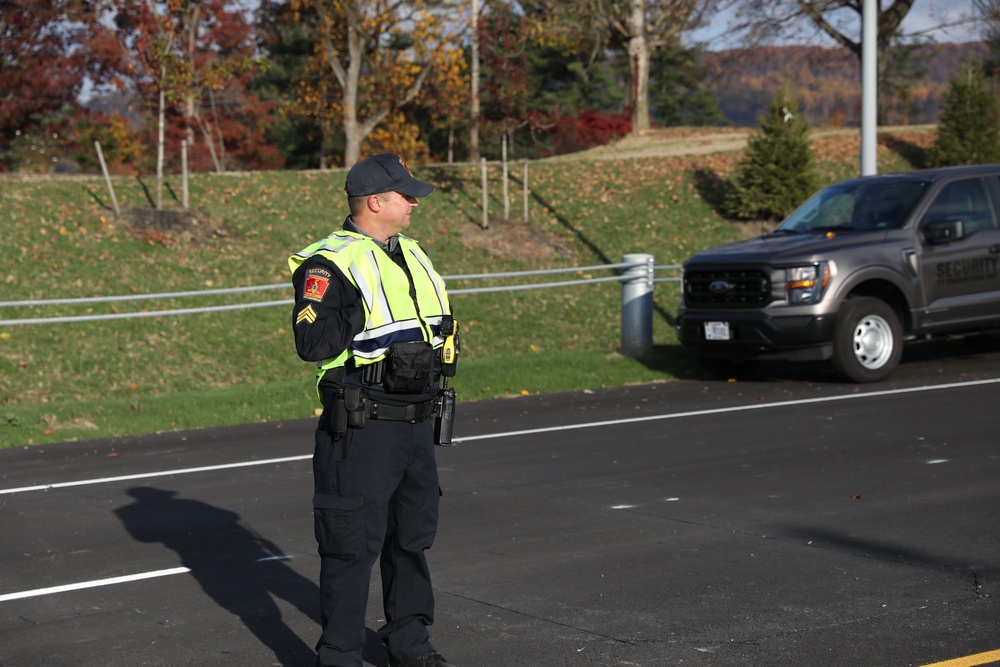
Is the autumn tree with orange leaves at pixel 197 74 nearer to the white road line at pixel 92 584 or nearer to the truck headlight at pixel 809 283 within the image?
the truck headlight at pixel 809 283

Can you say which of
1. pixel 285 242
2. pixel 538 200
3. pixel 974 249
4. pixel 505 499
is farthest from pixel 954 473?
pixel 538 200

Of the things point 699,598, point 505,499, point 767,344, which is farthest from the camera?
point 767,344

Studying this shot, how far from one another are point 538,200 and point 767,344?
14.2 m

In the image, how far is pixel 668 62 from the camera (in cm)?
6072

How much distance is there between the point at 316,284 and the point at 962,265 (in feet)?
33.9

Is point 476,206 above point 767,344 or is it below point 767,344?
above

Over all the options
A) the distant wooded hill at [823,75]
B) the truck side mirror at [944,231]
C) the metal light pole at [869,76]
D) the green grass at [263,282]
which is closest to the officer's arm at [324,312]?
the green grass at [263,282]

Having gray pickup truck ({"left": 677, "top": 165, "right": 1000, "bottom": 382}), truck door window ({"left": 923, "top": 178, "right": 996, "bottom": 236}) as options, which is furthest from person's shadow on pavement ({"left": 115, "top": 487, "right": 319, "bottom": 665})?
truck door window ({"left": 923, "top": 178, "right": 996, "bottom": 236})

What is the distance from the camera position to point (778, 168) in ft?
84.5

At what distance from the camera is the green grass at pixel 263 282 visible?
1338 cm

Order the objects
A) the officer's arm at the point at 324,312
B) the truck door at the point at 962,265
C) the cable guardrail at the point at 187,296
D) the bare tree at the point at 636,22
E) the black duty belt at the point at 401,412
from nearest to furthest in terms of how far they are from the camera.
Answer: the officer's arm at the point at 324,312
the black duty belt at the point at 401,412
the cable guardrail at the point at 187,296
the truck door at the point at 962,265
the bare tree at the point at 636,22

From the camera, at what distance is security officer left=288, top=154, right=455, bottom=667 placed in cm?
442

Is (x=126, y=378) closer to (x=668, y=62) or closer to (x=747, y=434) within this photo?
(x=747, y=434)

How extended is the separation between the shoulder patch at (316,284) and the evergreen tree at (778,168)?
72.8 ft
